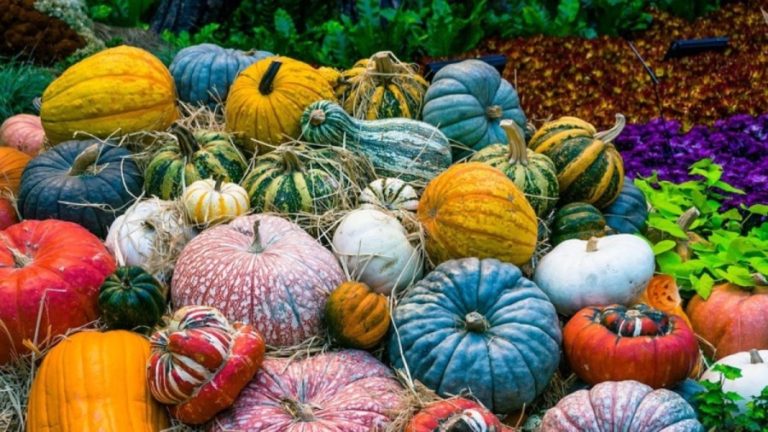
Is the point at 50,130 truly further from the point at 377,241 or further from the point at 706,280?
the point at 706,280

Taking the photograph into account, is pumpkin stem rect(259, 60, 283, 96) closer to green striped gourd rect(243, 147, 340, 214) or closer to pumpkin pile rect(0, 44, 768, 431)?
pumpkin pile rect(0, 44, 768, 431)

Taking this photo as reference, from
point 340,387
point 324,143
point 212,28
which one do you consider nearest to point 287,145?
point 324,143

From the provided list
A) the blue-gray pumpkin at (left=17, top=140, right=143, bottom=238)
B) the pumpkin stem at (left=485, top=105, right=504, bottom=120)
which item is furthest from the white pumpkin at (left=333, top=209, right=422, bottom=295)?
the blue-gray pumpkin at (left=17, top=140, right=143, bottom=238)

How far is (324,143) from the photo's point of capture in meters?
4.54

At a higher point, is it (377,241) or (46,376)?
(377,241)

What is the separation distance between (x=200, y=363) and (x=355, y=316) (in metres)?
0.72

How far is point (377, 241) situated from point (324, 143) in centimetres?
82

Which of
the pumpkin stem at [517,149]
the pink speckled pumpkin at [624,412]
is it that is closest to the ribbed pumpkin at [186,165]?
the pumpkin stem at [517,149]

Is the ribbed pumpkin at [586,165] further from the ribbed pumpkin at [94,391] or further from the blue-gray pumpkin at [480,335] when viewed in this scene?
the ribbed pumpkin at [94,391]

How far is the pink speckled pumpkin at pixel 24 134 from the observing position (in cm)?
573

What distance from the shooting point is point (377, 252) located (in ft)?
13.0

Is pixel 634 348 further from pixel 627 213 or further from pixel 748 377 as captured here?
Answer: pixel 627 213

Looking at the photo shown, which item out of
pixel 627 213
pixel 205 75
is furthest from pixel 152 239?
pixel 627 213

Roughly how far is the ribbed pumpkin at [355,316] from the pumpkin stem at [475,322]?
14.1 inches
